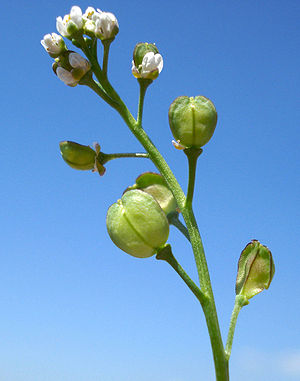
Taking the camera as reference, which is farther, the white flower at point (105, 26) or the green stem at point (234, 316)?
the white flower at point (105, 26)

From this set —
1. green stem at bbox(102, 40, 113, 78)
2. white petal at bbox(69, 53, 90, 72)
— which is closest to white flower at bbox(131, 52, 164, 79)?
green stem at bbox(102, 40, 113, 78)

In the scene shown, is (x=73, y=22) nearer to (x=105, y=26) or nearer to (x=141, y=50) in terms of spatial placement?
(x=105, y=26)

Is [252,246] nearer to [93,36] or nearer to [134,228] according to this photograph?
[134,228]

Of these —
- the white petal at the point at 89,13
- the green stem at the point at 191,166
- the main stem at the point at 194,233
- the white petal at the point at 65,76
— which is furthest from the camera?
the white petal at the point at 89,13

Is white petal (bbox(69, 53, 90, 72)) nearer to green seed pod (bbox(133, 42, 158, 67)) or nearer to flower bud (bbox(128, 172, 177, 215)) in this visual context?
green seed pod (bbox(133, 42, 158, 67))

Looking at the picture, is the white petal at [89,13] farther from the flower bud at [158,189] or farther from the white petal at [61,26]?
the flower bud at [158,189]

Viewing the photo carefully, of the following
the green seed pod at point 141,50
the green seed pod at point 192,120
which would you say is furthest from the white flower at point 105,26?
the green seed pod at point 192,120
